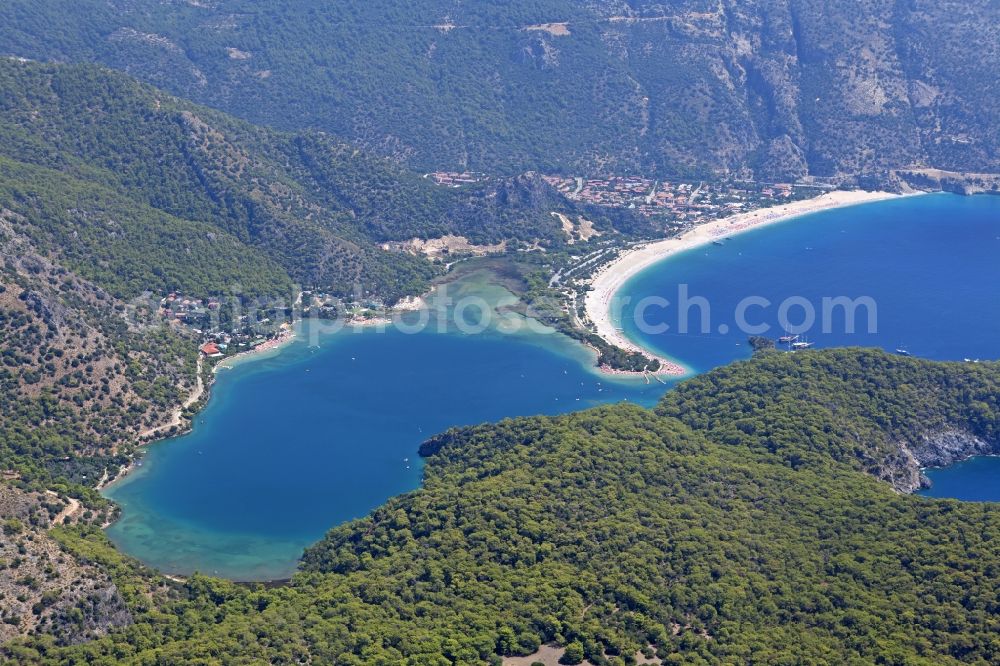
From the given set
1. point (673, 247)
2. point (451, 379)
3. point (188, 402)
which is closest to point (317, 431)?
point (188, 402)

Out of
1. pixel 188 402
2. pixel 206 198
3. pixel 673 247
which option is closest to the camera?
pixel 188 402

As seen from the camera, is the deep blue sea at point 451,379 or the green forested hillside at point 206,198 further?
the green forested hillside at point 206,198

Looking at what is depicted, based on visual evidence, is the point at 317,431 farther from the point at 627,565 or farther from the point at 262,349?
the point at 627,565

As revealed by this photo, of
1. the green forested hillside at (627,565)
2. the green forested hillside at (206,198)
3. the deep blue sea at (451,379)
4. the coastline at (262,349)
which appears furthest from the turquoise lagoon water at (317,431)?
the green forested hillside at (206,198)

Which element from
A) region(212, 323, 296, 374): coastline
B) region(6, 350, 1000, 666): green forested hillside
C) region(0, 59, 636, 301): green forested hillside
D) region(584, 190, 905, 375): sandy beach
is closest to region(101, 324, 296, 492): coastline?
region(212, 323, 296, 374): coastline

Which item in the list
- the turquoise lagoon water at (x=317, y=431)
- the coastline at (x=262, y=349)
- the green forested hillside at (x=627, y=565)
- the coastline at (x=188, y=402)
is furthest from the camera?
the coastline at (x=262, y=349)

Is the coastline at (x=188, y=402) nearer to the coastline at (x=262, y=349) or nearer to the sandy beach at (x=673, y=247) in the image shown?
the coastline at (x=262, y=349)

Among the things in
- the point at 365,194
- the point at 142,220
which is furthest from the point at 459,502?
the point at 365,194

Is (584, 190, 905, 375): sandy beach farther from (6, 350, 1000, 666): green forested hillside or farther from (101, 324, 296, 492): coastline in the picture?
(101, 324, 296, 492): coastline
